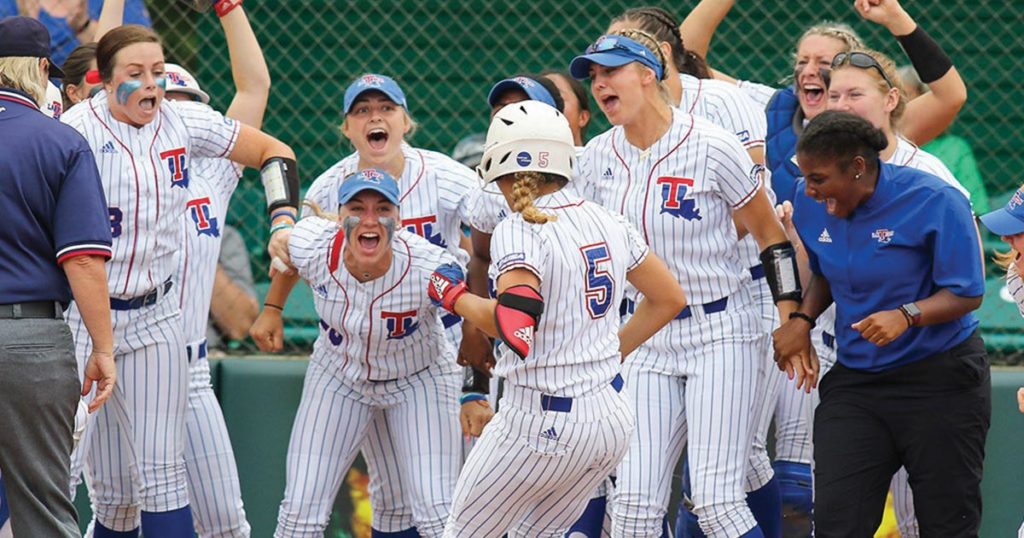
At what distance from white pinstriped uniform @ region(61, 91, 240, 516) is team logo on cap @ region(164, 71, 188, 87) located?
2.06ft

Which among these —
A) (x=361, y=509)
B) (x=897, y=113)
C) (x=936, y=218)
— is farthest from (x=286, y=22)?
(x=936, y=218)

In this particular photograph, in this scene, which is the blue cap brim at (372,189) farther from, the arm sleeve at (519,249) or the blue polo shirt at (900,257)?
the blue polo shirt at (900,257)

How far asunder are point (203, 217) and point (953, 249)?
2756 millimetres

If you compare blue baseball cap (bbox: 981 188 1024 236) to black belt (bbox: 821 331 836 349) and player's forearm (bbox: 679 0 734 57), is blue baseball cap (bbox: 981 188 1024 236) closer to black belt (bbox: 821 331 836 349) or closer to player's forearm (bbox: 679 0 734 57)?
black belt (bbox: 821 331 836 349)

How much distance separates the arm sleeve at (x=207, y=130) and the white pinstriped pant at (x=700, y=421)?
1572 mm

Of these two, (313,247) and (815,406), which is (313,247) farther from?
(815,406)

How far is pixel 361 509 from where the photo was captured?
6.61 metres

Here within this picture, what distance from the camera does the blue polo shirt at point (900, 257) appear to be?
15.1 feet

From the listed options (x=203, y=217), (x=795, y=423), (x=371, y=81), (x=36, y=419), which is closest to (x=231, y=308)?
(x=203, y=217)

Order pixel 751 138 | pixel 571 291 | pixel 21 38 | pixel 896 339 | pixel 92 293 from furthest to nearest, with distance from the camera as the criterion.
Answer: pixel 751 138
pixel 896 339
pixel 21 38
pixel 92 293
pixel 571 291

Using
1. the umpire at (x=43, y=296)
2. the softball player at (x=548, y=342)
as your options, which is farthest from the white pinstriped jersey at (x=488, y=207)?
the umpire at (x=43, y=296)

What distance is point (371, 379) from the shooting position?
5.27 m

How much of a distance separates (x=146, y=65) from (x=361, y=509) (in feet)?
7.32

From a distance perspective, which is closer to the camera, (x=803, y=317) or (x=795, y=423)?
(x=803, y=317)
